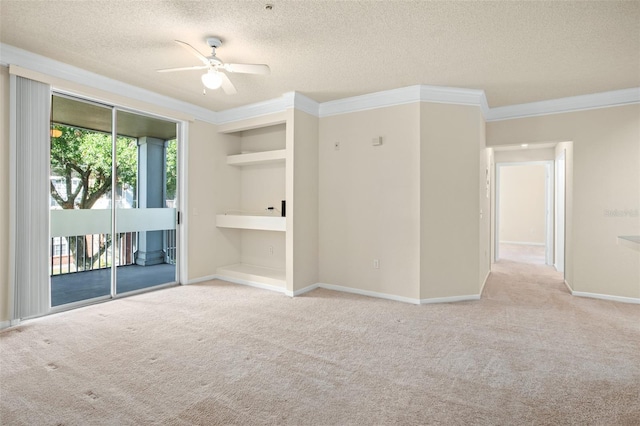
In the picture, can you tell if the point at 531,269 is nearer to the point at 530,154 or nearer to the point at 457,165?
the point at 530,154

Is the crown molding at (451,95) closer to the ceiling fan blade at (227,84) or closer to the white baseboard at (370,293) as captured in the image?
the ceiling fan blade at (227,84)

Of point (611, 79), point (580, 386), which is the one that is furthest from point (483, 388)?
point (611, 79)

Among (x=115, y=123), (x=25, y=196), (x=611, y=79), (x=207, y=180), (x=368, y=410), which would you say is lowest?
(x=368, y=410)

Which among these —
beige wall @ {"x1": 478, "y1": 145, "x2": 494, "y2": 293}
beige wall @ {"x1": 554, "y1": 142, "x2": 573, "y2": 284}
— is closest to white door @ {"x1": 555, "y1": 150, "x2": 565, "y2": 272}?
beige wall @ {"x1": 554, "y1": 142, "x2": 573, "y2": 284}

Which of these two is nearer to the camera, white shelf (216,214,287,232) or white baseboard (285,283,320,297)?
white baseboard (285,283,320,297)

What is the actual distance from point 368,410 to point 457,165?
10.7ft

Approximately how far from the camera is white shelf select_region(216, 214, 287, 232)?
4840 millimetres

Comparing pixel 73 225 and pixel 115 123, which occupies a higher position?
pixel 115 123

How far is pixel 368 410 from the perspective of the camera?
2.08m

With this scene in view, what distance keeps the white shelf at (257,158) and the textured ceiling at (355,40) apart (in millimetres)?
1007

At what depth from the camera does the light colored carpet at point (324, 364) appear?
206 centimetres

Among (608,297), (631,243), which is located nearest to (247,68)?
(631,243)

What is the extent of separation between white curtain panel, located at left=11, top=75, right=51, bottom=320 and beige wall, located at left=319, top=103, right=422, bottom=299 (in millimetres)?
3294

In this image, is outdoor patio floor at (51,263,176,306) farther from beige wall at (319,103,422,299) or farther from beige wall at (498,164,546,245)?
beige wall at (498,164,546,245)
